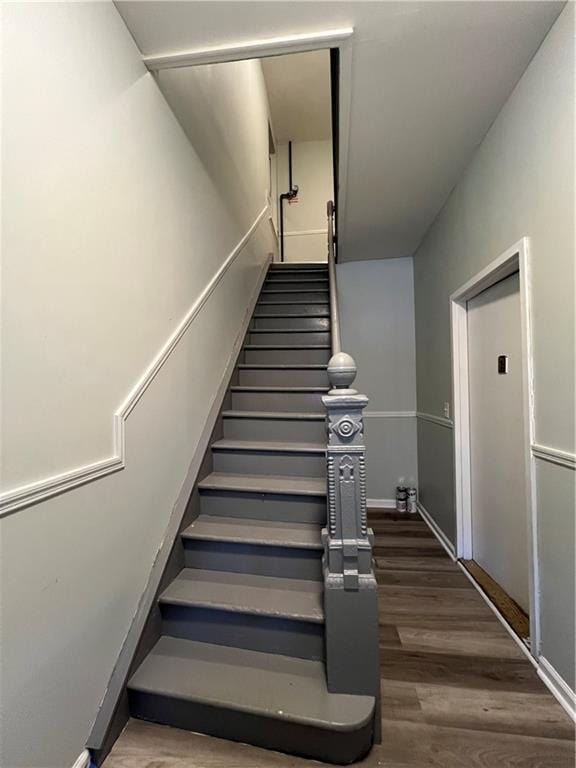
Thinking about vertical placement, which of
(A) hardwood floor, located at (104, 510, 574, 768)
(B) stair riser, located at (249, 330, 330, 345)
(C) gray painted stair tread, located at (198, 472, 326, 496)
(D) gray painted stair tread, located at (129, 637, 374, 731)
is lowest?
(A) hardwood floor, located at (104, 510, 574, 768)

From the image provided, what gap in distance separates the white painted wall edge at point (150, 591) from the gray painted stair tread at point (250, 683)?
0.22ft

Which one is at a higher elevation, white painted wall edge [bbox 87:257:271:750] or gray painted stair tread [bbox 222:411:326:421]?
gray painted stair tread [bbox 222:411:326:421]

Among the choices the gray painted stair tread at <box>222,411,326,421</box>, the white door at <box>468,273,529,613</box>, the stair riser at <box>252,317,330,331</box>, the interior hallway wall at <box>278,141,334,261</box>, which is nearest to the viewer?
the white door at <box>468,273,529,613</box>

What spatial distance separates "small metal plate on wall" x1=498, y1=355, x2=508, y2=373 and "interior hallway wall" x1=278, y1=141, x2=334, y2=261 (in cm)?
420

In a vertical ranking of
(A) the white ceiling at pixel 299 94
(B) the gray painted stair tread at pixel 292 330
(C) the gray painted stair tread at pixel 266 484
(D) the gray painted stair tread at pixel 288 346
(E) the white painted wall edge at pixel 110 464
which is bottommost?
(C) the gray painted stair tread at pixel 266 484

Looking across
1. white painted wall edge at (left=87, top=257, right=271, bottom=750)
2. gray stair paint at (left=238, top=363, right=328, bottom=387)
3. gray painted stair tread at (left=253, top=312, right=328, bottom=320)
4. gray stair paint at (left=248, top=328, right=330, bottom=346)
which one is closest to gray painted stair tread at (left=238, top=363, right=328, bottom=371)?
gray stair paint at (left=238, top=363, right=328, bottom=387)

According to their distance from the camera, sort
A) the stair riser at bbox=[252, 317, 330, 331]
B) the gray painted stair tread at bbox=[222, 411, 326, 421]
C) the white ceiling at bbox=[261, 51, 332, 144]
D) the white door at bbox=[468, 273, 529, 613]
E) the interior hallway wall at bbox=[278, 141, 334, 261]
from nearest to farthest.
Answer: the white door at bbox=[468, 273, 529, 613]
the gray painted stair tread at bbox=[222, 411, 326, 421]
the stair riser at bbox=[252, 317, 330, 331]
the white ceiling at bbox=[261, 51, 332, 144]
the interior hallway wall at bbox=[278, 141, 334, 261]

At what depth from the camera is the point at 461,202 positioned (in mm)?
2420

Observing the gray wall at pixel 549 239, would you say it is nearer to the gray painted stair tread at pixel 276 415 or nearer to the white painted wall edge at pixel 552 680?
the white painted wall edge at pixel 552 680

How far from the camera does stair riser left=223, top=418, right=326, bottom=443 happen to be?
2.35 m

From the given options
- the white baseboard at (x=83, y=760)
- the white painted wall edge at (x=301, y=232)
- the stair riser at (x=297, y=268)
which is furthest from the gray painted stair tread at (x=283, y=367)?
the white painted wall edge at (x=301, y=232)

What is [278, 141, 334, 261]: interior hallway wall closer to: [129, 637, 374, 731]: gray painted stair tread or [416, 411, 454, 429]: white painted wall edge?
[416, 411, 454, 429]: white painted wall edge

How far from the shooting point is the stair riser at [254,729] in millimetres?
1176

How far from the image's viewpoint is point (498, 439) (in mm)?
2188
